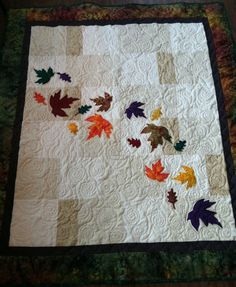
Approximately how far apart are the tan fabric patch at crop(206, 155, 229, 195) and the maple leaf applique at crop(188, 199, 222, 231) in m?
0.06

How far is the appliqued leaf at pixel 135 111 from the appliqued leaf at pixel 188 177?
0.99 feet

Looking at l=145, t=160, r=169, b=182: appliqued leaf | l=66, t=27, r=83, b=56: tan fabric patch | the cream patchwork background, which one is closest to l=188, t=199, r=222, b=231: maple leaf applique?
the cream patchwork background

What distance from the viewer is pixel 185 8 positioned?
1773mm

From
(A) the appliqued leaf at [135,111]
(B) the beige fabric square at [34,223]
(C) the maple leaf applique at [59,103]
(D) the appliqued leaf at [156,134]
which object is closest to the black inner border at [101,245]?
(B) the beige fabric square at [34,223]

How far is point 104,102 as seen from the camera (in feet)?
4.94

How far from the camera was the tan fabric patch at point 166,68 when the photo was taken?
1569mm

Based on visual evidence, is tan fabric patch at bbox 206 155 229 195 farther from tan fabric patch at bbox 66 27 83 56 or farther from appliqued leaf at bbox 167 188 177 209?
tan fabric patch at bbox 66 27 83 56

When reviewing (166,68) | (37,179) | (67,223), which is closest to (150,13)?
(166,68)

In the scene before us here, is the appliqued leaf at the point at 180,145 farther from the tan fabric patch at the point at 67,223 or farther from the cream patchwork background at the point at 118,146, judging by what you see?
the tan fabric patch at the point at 67,223

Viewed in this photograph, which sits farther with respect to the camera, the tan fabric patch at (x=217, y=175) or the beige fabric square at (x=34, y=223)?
the tan fabric patch at (x=217, y=175)

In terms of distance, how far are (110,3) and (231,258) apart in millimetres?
1359

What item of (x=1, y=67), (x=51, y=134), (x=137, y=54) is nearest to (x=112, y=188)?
(x=51, y=134)

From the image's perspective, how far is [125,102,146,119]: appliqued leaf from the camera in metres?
1.49

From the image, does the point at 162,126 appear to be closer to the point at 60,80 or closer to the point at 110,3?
the point at 60,80
